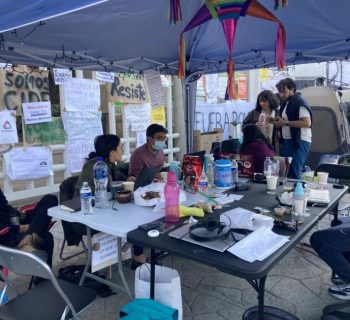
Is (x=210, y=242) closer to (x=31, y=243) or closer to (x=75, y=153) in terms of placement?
(x=31, y=243)

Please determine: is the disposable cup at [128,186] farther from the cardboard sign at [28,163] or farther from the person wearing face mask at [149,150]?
the cardboard sign at [28,163]

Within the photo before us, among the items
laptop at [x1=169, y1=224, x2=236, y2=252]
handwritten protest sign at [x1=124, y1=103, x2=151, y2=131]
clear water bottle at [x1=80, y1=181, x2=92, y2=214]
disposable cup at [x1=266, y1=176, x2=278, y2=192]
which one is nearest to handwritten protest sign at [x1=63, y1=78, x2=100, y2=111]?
handwritten protest sign at [x1=124, y1=103, x2=151, y2=131]

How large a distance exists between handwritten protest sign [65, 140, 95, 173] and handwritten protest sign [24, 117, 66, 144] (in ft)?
0.52

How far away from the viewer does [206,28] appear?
13.3ft

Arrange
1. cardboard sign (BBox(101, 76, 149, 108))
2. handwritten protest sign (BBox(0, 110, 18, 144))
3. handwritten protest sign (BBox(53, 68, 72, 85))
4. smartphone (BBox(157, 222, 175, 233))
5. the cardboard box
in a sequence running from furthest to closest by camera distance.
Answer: the cardboard box, cardboard sign (BBox(101, 76, 149, 108)), handwritten protest sign (BBox(53, 68, 72, 85)), handwritten protest sign (BBox(0, 110, 18, 144)), smartphone (BBox(157, 222, 175, 233))

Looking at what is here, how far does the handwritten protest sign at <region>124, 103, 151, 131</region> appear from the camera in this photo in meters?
6.21

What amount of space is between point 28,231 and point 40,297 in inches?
34.3

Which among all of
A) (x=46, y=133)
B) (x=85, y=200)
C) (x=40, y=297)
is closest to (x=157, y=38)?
(x=46, y=133)

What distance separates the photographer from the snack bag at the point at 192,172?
8.70 feet

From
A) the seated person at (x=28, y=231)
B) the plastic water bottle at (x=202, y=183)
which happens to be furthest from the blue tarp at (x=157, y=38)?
the plastic water bottle at (x=202, y=183)

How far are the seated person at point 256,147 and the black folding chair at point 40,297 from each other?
2.01 m

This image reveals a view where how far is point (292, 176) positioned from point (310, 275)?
149 centimetres

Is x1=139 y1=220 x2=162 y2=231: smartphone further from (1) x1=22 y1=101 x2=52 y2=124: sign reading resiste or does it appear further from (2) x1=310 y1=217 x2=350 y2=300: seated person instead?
(1) x1=22 y1=101 x2=52 y2=124: sign reading resiste

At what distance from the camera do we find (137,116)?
250 inches
